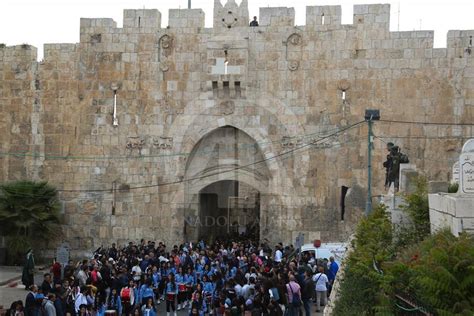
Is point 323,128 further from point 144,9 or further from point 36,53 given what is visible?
point 36,53

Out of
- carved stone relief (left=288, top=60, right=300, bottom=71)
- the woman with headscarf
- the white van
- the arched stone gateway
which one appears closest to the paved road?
the woman with headscarf

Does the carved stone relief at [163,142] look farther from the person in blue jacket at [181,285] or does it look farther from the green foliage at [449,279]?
the green foliage at [449,279]

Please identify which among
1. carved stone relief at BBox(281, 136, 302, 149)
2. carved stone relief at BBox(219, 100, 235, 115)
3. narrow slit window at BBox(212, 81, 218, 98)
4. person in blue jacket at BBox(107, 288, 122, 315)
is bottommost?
person in blue jacket at BBox(107, 288, 122, 315)

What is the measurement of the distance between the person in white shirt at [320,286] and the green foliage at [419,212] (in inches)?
164

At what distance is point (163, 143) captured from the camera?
886 inches

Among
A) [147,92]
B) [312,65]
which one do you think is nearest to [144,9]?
[147,92]

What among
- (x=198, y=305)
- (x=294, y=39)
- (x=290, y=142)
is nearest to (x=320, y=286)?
(x=198, y=305)

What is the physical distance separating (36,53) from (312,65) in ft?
31.3

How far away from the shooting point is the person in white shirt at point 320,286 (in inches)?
590

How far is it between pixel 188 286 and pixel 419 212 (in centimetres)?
696

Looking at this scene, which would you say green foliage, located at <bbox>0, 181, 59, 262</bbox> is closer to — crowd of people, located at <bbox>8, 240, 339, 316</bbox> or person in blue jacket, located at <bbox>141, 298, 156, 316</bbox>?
crowd of people, located at <bbox>8, 240, 339, 316</bbox>

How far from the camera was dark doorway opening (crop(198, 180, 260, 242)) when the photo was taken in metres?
24.9

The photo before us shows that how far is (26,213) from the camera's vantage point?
21.5 metres

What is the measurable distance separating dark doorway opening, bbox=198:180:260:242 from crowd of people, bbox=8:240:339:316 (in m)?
5.67
